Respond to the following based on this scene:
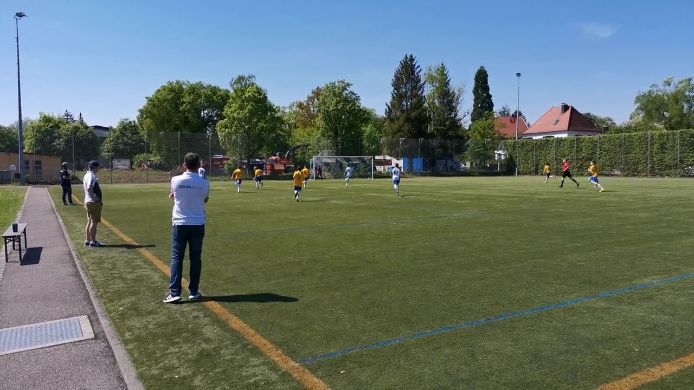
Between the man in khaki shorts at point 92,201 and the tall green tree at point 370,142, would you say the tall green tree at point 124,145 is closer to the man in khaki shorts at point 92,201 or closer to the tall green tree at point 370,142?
the tall green tree at point 370,142

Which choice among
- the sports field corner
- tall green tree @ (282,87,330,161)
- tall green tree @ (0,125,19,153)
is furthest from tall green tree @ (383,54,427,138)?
tall green tree @ (0,125,19,153)

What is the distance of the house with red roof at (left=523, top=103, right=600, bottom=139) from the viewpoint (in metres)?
87.9

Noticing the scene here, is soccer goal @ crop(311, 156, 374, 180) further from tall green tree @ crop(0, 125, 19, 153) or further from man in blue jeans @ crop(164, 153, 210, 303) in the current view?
tall green tree @ crop(0, 125, 19, 153)

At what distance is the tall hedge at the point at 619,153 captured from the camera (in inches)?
1906

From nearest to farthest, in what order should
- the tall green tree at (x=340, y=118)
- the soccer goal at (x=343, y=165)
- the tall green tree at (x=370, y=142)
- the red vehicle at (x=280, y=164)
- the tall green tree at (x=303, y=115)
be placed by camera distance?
the red vehicle at (x=280, y=164)
the soccer goal at (x=343, y=165)
the tall green tree at (x=340, y=118)
the tall green tree at (x=370, y=142)
the tall green tree at (x=303, y=115)

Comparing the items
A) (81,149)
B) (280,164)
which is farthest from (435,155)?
(81,149)

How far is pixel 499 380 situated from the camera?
4.10 meters

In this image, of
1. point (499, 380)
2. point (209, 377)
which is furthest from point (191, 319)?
point (499, 380)

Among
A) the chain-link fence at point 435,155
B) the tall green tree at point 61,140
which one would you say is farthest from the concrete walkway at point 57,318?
the tall green tree at point 61,140

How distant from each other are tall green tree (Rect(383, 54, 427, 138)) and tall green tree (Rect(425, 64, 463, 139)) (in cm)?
208

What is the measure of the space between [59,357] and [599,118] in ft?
427

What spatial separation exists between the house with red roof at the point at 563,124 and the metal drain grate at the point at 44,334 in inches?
3471

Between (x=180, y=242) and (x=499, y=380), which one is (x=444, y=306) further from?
(x=180, y=242)

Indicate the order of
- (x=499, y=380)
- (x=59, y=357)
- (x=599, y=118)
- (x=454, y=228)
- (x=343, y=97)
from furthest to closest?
(x=599, y=118) → (x=343, y=97) → (x=454, y=228) → (x=59, y=357) → (x=499, y=380)
